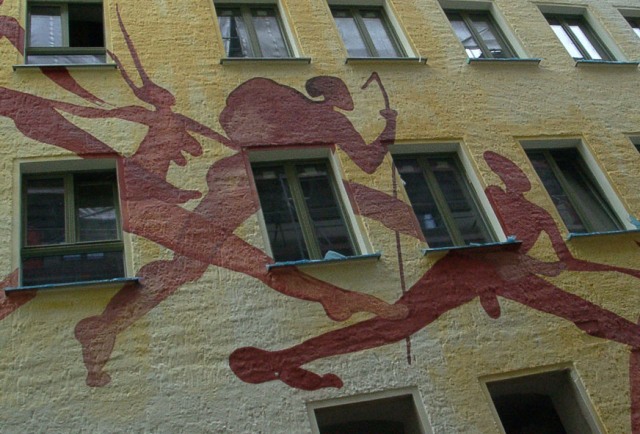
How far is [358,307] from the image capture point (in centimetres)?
653

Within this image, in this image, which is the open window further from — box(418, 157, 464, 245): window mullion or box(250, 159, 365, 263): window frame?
box(418, 157, 464, 245): window mullion

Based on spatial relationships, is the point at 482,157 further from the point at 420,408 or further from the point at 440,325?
the point at 420,408

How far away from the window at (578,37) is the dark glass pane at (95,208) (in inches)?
300

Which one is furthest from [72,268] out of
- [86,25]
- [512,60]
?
[512,60]

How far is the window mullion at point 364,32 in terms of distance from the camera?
9672 mm

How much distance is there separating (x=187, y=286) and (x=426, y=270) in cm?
250

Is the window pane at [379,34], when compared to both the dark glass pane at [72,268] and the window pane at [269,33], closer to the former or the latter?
the window pane at [269,33]

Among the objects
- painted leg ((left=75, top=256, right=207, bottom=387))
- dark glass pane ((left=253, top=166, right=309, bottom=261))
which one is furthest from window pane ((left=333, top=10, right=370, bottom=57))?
painted leg ((left=75, top=256, right=207, bottom=387))

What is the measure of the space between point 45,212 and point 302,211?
2.74m

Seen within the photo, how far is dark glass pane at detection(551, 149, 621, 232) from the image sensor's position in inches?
326

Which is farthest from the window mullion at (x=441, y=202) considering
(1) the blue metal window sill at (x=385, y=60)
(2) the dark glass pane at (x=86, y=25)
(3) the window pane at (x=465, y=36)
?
(2) the dark glass pane at (x=86, y=25)

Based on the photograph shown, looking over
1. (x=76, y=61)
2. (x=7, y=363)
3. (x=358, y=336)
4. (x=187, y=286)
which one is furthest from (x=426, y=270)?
(x=76, y=61)

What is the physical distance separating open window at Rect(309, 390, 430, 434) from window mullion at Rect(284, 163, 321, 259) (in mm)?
1704

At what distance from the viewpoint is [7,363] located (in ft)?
18.4
